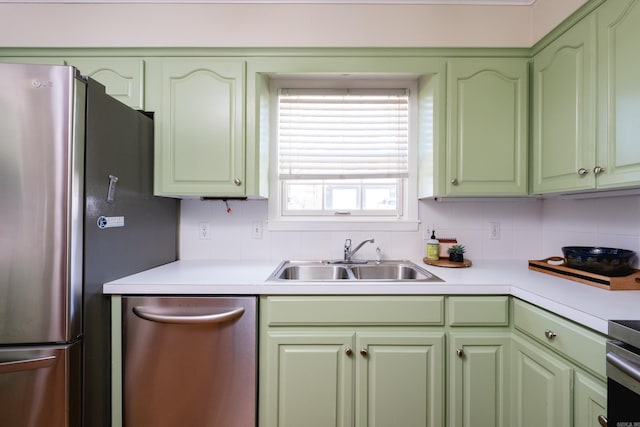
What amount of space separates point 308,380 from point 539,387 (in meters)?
0.93

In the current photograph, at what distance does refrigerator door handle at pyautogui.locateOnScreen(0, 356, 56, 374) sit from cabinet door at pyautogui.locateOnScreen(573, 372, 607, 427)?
1.91 meters

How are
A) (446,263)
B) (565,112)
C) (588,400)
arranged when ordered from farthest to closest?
(446,263)
(565,112)
(588,400)

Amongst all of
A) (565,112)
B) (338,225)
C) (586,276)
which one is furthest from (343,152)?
(586,276)

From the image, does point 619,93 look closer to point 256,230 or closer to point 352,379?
point 352,379

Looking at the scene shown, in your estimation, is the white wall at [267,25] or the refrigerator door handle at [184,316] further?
the white wall at [267,25]

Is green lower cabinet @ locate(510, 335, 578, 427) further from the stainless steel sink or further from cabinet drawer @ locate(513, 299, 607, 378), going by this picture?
the stainless steel sink

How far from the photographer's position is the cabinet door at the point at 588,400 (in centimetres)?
87

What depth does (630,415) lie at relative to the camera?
0.78 metres

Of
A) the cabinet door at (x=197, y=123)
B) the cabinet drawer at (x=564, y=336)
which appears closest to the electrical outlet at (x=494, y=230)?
the cabinet drawer at (x=564, y=336)

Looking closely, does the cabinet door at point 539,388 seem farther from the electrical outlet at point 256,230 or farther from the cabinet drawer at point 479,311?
the electrical outlet at point 256,230

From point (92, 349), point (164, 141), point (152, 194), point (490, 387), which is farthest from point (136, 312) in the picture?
point (490, 387)

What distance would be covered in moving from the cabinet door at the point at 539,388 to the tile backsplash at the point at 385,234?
0.82 meters

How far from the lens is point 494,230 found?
192cm

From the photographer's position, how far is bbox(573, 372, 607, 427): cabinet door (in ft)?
2.87
